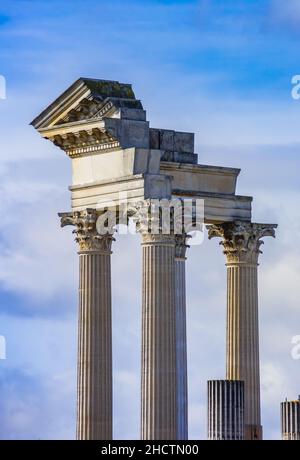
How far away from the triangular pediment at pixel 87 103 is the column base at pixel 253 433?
17.2 metres

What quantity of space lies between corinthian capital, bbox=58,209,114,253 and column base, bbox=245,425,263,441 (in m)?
13.7

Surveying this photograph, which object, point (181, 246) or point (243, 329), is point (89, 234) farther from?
point (243, 329)

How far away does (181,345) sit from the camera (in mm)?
157750

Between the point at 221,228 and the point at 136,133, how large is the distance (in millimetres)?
7569

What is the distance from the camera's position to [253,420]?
158 m

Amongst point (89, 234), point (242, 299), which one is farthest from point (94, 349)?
point (242, 299)

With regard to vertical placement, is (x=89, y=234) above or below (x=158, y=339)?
above

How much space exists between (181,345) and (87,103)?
40.6 feet

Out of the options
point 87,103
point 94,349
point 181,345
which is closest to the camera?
point 94,349

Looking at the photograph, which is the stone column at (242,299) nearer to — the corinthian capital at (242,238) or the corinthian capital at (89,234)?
the corinthian capital at (242,238)

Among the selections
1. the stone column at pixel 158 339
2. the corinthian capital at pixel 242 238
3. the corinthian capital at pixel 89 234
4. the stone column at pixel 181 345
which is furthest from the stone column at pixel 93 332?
the corinthian capital at pixel 242 238

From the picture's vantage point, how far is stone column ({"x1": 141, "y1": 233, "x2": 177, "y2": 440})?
152875mm
